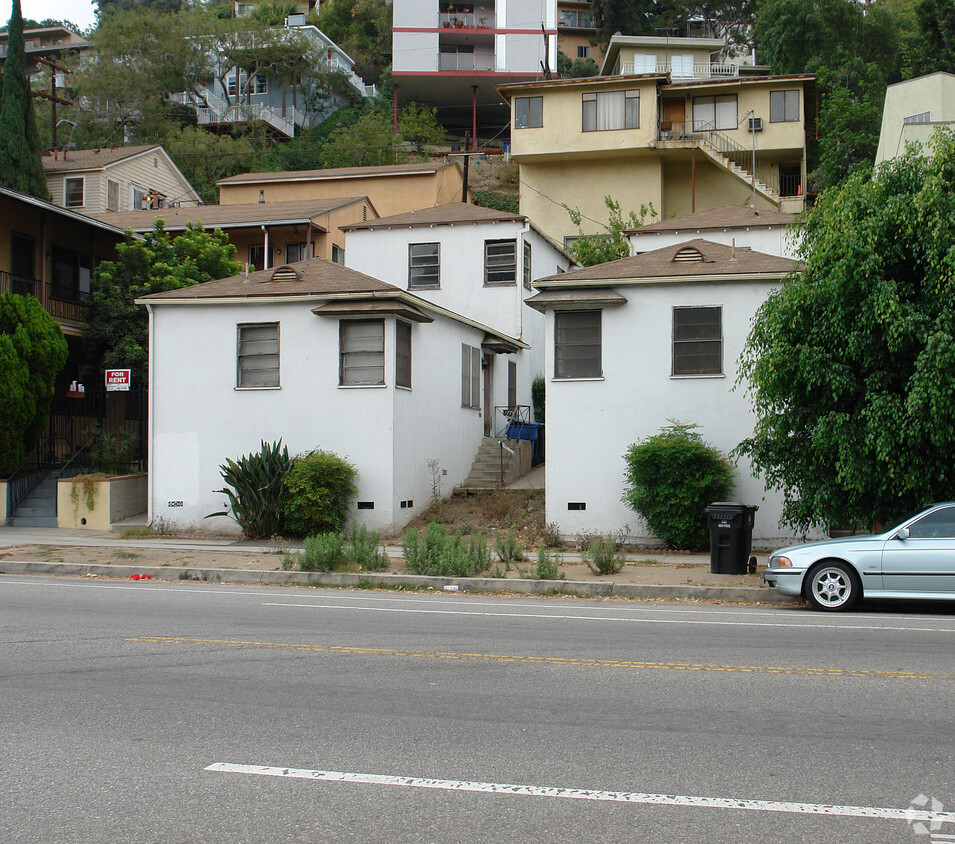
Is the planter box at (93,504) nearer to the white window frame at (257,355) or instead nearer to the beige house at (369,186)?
the white window frame at (257,355)

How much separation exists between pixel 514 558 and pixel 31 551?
354 inches

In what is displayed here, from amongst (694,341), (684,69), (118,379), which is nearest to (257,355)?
(118,379)

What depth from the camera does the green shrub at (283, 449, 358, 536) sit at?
64.3ft

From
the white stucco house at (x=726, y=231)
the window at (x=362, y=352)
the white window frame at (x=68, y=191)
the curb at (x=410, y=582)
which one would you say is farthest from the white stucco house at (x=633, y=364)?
the white window frame at (x=68, y=191)

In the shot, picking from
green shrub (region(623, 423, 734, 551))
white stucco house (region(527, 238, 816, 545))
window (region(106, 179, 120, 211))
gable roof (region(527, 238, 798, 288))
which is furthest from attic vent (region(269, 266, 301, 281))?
window (region(106, 179, 120, 211))

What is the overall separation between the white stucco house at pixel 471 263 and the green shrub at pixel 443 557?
1349cm

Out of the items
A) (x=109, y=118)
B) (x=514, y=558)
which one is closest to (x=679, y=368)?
(x=514, y=558)

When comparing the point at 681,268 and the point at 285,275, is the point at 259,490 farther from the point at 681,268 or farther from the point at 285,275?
the point at 681,268

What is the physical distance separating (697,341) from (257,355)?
373 inches

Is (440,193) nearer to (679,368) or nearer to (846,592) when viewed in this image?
(679,368)

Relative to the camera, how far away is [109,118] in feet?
198

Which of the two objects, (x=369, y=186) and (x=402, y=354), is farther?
(x=369, y=186)

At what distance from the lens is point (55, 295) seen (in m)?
29.3

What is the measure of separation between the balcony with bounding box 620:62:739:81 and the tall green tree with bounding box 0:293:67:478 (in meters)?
41.5
